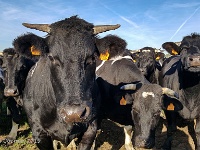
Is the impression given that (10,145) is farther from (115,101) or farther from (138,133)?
(138,133)

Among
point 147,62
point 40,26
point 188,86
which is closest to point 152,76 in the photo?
point 147,62

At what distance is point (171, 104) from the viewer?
19.8 feet

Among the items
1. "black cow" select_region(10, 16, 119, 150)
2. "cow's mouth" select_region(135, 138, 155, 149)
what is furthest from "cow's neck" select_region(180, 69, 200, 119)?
"black cow" select_region(10, 16, 119, 150)

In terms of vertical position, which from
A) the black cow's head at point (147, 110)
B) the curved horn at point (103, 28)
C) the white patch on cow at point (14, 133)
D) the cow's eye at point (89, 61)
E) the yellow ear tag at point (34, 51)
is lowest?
the white patch on cow at point (14, 133)

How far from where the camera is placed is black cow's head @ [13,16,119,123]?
11.1ft

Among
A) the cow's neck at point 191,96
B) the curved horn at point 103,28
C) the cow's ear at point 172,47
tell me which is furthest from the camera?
the cow's ear at point 172,47

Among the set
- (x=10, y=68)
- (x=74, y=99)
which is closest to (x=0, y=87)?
(x=10, y=68)

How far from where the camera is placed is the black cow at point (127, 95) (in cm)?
480

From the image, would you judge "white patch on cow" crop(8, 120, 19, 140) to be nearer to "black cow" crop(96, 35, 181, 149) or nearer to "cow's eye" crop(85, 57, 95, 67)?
"black cow" crop(96, 35, 181, 149)

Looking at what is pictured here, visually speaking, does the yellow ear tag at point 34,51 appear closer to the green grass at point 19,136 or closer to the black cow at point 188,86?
the green grass at point 19,136

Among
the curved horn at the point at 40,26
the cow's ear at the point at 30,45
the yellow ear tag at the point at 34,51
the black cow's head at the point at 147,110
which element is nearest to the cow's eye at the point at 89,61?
the cow's ear at the point at 30,45

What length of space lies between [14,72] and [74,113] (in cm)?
447

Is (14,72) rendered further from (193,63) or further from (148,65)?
(148,65)

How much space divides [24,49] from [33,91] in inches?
38.1
